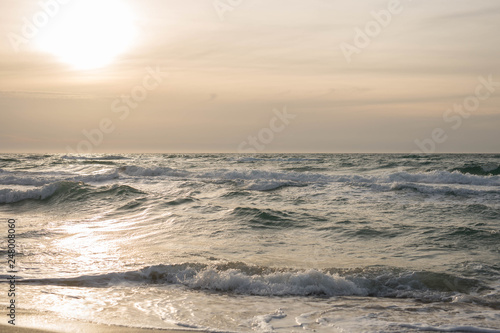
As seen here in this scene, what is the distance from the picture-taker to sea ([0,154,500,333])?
17.5ft

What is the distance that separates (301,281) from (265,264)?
44.0 inches

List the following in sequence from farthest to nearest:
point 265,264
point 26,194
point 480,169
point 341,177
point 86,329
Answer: point 480,169 < point 341,177 < point 26,194 < point 265,264 < point 86,329

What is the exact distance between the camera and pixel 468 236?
9.62m

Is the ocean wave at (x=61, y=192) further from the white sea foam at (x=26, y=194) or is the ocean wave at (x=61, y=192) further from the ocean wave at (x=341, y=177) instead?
the ocean wave at (x=341, y=177)

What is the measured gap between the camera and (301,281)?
6.66 m

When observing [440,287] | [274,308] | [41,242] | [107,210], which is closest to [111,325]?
[274,308]

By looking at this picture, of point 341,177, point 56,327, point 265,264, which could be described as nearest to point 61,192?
point 265,264

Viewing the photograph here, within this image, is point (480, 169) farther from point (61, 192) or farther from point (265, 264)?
point (265, 264)

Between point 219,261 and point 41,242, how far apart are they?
4316 millimetres

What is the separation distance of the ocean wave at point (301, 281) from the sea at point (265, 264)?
0.02 m

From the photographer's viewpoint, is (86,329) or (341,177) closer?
(86,329)

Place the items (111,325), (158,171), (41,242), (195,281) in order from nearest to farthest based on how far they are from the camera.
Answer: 1. (111,325)
2. (195,281)
3. (41,242)
4. (158,171)

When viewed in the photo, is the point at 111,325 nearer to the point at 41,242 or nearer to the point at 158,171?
the point at 41,242

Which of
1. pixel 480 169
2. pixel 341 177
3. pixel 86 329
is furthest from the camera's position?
pixel 480 169
